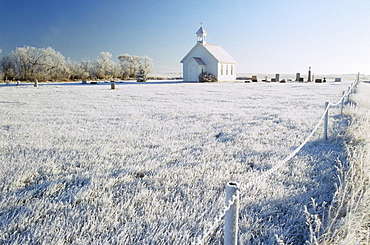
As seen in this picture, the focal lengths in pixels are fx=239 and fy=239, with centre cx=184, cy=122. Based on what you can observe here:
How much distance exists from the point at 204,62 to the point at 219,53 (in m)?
3.95

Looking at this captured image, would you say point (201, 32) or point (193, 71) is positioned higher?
point (201, 32)

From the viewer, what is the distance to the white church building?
39344 millimetres

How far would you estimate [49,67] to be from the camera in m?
43.8

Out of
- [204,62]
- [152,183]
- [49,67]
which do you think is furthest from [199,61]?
[152,183]

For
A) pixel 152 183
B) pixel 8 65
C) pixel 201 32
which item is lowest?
pixel 152 183

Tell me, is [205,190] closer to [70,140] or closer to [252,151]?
[252,151]

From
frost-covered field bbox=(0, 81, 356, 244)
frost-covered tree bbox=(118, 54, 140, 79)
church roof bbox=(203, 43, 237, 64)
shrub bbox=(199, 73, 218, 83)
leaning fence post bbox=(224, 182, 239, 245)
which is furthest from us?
frost-covered tree bbox=(118, 54, 140, 79)

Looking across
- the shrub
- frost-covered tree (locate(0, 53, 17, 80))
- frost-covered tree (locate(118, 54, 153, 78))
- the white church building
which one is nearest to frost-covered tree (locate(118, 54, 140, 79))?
frost-covered tree (locate(118, 54, 153, 78))

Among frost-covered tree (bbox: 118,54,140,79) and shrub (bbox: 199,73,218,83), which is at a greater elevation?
frost-covered tree (bbox: 118,54,140,79)

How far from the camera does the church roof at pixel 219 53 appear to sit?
3972 cm

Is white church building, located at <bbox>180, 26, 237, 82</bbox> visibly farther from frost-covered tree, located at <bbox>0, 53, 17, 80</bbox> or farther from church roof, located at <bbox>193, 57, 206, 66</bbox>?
frost-covered tree, located at <bbox>0, 53, 17, 80</bbox>

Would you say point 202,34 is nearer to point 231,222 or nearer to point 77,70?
point 77,70

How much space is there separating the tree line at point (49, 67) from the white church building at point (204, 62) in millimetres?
8612

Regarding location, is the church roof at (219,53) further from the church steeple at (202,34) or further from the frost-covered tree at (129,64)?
the frost-covered tree at (129,64)
